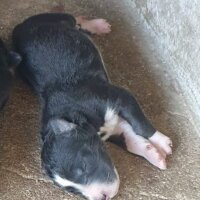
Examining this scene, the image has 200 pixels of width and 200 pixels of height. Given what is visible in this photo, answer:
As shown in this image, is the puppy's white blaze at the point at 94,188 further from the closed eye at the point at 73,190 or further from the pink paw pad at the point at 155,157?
the pink paw pad at the point at 155,157

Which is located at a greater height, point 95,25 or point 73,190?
point 95,25

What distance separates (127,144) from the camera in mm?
3045

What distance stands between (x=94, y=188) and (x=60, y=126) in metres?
0.31

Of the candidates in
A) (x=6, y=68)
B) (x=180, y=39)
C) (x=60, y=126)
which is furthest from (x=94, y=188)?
(x=180, y=39)

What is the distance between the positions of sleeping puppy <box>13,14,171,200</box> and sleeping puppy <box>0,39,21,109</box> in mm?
69

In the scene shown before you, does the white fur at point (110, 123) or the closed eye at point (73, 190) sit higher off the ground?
the white fur at point (110, 123)

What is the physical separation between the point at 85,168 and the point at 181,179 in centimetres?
49

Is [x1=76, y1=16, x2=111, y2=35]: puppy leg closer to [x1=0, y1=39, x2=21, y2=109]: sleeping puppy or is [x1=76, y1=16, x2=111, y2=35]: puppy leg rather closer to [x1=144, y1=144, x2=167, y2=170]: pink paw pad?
[x1=0, y1=39, x2=21, y2=109]: sleeping puppy

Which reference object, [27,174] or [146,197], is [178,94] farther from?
[27,174]

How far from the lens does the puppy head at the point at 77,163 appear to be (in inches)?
106

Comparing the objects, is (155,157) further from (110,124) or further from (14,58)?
(14,58)

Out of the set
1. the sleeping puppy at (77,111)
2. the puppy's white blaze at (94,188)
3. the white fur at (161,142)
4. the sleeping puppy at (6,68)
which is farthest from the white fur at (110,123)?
the sleeping puppy at (6,68)

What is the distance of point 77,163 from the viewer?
2.70 meters

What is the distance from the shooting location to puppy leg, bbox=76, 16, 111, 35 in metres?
3.56
